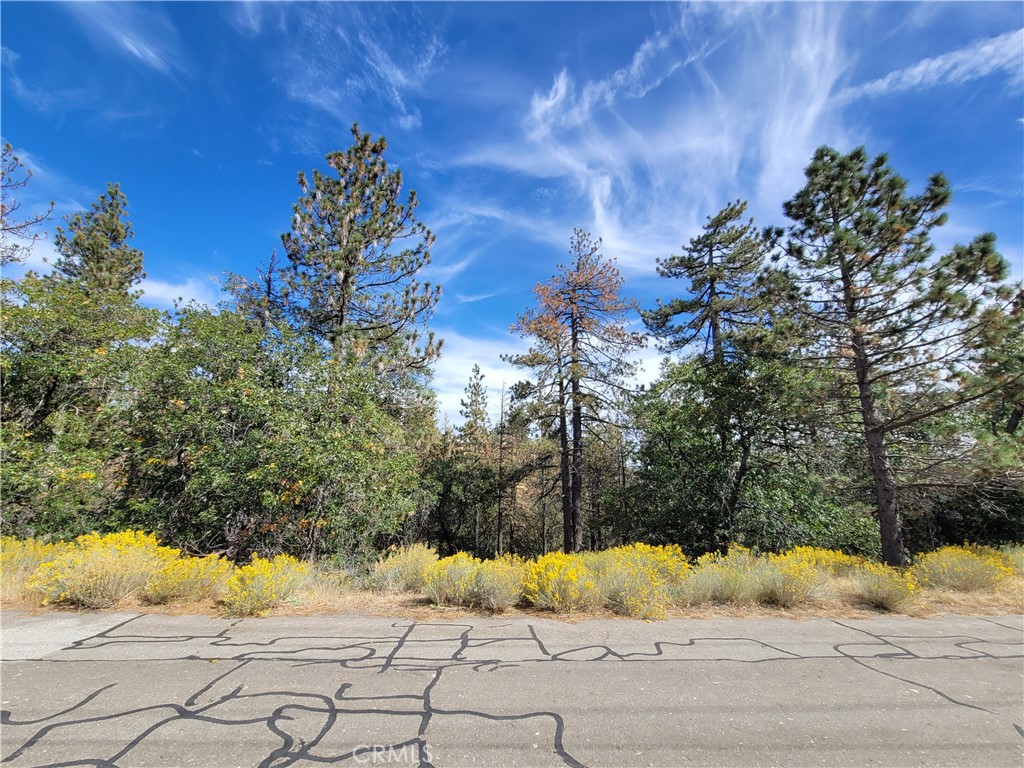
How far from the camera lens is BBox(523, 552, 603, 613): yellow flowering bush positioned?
18.4 ft

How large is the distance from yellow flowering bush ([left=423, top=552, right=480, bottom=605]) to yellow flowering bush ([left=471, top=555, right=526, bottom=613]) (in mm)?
73

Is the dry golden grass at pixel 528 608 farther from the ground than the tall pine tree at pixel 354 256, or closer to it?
closer to it

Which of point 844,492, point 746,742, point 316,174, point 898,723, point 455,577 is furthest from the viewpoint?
point 316,174

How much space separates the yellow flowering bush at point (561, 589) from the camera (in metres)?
5.61

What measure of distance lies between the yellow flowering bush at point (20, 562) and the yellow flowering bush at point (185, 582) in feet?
4.26

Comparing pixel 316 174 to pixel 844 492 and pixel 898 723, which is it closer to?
pixel 898 723

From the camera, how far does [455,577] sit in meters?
5.96

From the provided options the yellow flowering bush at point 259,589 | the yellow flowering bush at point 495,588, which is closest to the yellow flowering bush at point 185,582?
the yellow flowering bush at point 259,589

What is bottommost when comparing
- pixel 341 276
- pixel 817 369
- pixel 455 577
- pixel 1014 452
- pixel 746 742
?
pixel 746 742

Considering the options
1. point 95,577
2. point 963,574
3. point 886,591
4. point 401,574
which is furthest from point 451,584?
point 963,574

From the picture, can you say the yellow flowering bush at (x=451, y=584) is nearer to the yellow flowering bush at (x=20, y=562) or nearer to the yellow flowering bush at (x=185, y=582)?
the yellow flowering bush at (x=185, y=582)

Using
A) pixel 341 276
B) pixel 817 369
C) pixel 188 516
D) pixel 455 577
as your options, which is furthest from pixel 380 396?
pixel 817 369

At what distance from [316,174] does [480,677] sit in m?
13.2

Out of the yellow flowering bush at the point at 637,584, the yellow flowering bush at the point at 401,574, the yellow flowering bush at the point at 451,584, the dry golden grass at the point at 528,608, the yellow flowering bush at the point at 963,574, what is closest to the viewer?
the dry golden grass at the point at 528,608
